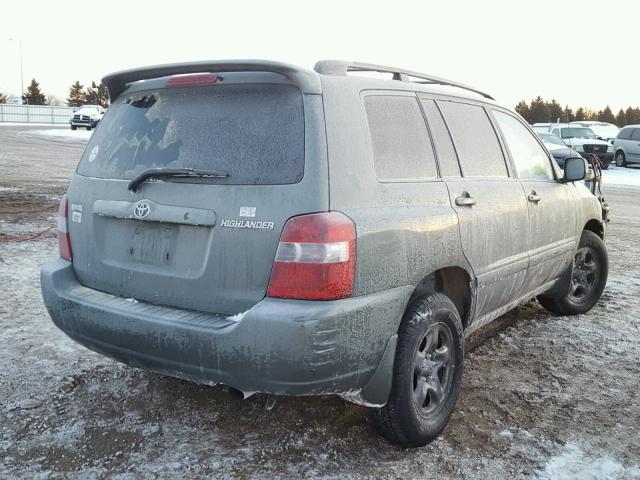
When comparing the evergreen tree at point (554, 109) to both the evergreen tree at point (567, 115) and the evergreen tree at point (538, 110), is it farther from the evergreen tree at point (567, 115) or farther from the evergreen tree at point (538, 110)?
the evergreen tree at point (567, 115)

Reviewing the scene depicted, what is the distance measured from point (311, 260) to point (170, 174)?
82 centimetres

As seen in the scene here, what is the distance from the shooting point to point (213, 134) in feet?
9.51

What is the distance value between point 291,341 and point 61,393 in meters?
1.86

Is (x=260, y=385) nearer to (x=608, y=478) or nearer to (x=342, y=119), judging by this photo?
(x=342, y=119)

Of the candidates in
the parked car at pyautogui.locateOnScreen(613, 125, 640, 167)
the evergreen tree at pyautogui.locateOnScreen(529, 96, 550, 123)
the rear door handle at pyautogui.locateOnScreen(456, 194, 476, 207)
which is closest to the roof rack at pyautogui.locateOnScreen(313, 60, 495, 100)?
the rear door handle at pyautogui.locateOnScreen(456, 194, 476, 207)

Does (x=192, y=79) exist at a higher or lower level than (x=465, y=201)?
higher

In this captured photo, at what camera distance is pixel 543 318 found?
546cm

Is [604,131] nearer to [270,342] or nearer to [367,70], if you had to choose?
[367,70]

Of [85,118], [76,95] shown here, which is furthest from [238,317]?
[76,95]

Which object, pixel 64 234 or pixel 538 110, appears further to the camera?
pixel 538 110

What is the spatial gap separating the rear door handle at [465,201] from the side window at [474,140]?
0.58ft

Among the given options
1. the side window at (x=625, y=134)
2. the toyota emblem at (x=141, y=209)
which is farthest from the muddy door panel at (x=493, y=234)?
the side window at (x=625, y=134)

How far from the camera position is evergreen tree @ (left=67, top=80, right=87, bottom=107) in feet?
303

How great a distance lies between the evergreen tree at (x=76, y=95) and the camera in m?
92.4
